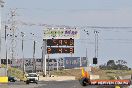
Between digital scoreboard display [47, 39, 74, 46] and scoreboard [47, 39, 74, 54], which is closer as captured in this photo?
scoreboard [47, 39, 74, 54]

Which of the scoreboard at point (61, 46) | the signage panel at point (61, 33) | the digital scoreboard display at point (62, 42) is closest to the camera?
the scoreboard at point (61, 46)

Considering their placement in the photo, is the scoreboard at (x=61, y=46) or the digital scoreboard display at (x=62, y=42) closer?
the scoreboard at (x=61, y=46)

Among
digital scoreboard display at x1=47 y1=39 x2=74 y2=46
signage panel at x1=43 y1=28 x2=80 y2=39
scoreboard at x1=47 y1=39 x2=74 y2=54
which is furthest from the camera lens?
signage panel at x1=43 y1=28 x2=80 y2=39

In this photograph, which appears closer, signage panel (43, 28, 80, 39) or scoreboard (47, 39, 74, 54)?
scoreboard (47, 39, 74, 54)

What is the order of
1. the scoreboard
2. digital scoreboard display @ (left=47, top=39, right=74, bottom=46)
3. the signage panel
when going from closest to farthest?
the scoreboard, digital scoreboard display @ (left=47, top=39, right=74, bottom=46), the signage panel

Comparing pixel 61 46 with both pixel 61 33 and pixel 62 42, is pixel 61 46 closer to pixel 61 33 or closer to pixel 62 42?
pixel 62 42

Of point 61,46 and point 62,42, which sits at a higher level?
point 62,42

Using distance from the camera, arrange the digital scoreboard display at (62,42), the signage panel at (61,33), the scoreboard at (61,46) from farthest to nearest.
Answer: the signage panel at (61,33) < the digital scoreboard display at (62,42) < the scoreboard at (61,46)

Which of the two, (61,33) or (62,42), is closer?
(62,42)

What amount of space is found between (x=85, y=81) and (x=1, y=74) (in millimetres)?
70381

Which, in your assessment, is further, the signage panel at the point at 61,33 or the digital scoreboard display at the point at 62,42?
the signage panel at the point at 61,33

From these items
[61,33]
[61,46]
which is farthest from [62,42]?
[61,33]

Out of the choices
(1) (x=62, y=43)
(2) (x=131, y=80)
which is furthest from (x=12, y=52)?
(2) (x=131, y=80)

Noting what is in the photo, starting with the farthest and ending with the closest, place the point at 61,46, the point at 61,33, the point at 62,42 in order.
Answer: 1. the point at 61,33
2. the point at 62,42
3. the point at 61,46
